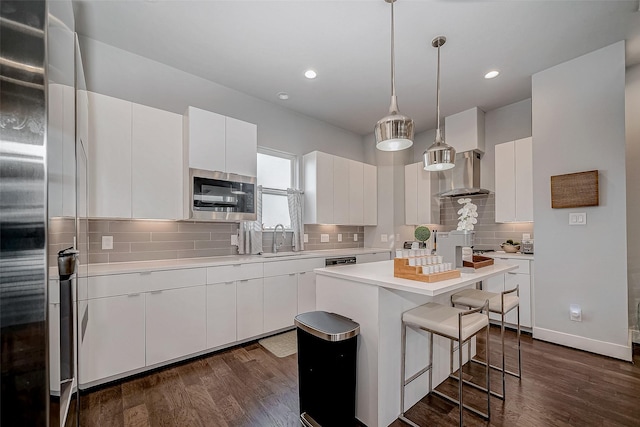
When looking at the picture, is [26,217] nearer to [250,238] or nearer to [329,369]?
[329,369]

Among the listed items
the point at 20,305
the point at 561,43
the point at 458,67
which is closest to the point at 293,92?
the point at 458,67

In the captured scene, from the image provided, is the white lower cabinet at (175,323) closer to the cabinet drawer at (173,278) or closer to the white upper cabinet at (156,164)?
the cabinet drawer at (173,278)

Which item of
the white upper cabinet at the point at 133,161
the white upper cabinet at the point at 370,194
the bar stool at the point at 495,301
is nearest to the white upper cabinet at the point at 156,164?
the white upper cabinet at the point at 133,161

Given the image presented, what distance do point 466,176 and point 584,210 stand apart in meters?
1.44

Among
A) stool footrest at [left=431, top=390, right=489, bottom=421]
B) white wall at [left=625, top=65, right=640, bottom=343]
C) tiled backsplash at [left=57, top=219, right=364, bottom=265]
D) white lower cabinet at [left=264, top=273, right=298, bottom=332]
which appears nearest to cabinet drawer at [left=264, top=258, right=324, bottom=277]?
white lower cabinet at [left=264, top=273, right=298, bottom=332]

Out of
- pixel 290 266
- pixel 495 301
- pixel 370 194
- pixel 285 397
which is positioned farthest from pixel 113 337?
pixel 370 194

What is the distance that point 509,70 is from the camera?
118 inches

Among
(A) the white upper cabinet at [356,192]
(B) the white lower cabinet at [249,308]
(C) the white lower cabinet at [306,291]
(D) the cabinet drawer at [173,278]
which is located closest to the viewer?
(D) the cabinet drawer at [173,278]

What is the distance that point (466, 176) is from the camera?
3.98 meters

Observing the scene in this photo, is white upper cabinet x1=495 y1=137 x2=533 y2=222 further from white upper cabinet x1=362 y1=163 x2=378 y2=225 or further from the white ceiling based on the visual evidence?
white upper cabinet x1=362 y1=163 x2=378 y2=225

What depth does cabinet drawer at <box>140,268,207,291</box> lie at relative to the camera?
2.27 meters

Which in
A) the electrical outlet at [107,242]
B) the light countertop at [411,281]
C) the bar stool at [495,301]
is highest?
the electrical outlet at [107,242]

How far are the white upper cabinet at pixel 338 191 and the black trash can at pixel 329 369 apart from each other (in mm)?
2303

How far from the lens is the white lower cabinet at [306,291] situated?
3.31 metres
